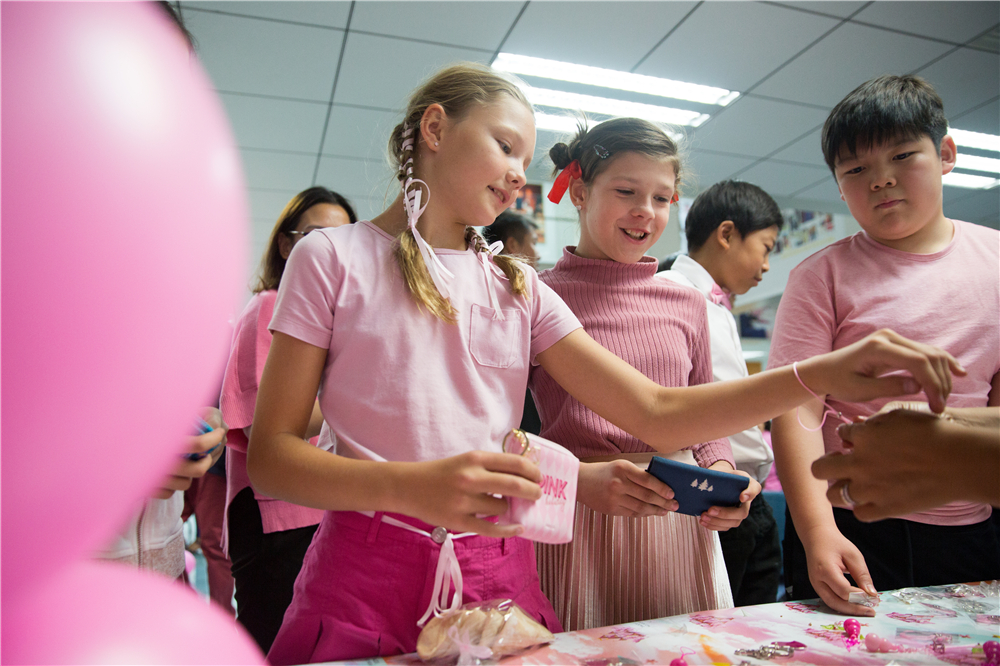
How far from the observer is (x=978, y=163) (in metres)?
4.80

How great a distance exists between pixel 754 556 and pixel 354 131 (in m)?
3.22

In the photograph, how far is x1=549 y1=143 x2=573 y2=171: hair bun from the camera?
1.28 m

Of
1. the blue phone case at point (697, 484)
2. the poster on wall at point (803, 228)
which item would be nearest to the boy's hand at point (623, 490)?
the blue phone case at point (697, 484)

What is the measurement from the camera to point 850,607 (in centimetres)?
88

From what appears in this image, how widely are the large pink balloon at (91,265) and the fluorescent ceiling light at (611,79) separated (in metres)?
2.86

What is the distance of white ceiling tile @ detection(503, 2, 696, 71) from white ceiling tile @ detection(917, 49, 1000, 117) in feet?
5.41

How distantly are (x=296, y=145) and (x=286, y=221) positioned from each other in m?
2.38

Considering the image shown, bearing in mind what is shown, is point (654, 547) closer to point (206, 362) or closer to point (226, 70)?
point (206, 362)

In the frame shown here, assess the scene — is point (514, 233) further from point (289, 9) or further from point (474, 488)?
point (474, 488)

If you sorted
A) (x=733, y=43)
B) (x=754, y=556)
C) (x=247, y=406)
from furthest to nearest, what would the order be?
(x=733, y=43) → (x=754, y=556) → (x=247, y=406)

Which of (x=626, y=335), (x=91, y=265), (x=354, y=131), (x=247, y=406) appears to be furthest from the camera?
(x=354, y=131)

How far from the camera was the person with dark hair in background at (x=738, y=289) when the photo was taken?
1.55m

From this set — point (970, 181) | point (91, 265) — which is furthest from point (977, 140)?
point (91, 265)

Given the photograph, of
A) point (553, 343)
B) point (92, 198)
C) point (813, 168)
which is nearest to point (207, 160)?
point (92, 198)
